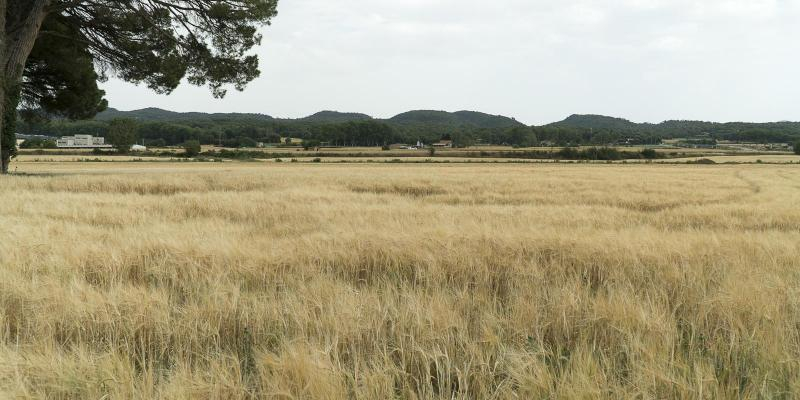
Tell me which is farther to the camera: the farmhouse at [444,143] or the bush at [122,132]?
the farmhouse at [444,143]

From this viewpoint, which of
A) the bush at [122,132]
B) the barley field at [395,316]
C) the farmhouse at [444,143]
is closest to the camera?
the barley field at [395,316]

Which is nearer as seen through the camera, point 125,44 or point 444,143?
point 125,44

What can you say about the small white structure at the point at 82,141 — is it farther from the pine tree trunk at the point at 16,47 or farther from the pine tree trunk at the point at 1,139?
the pine tree trunk at the point at 16,47

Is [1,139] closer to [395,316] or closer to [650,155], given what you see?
[395,316]

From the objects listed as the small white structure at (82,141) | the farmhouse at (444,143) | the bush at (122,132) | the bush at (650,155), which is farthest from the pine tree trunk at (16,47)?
the small white structure at (82,141)

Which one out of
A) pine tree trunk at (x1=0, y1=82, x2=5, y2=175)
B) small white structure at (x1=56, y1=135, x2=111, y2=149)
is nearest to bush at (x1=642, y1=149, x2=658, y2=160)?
pine tree trunk at (x1=0, y1=82, x2=5, y2=175)

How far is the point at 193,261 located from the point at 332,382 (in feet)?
9.69

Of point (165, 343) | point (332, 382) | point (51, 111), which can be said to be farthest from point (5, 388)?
point (51, 111)

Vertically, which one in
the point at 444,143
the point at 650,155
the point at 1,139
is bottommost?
the point at 650,155

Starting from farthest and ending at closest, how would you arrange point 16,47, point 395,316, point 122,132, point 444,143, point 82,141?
point 444,143 → point 82,141 → point 122,132 → point 16,47 → point 395,316

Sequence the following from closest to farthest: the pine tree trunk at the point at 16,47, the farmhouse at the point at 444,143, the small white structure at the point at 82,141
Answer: the pine tree trunk at the point at 16,47, the small white structure at the point at 82,141, the farmhouse at the point at 444,143

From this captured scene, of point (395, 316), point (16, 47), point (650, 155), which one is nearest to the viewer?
point (395, 316)

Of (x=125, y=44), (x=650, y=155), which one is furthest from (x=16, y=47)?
(x=650, y=155)

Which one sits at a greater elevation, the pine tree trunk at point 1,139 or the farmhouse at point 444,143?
the farmhouse at point 444,143
